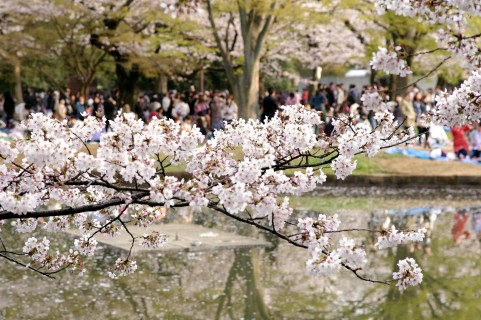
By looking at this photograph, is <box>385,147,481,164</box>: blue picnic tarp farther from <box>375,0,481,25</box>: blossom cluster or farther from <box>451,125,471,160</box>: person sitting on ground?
<box>375,0,481,25</box>: blossom cluster

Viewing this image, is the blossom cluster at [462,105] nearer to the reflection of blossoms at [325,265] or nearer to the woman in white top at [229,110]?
the reflection of blossoms at [325,265]

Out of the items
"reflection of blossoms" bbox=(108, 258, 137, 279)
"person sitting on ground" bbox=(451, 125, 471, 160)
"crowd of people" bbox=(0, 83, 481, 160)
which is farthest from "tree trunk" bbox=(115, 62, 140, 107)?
"reflection of blossoms" bbox=(108, 258, 137, 279)

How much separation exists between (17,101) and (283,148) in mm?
42492

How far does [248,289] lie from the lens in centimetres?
1146

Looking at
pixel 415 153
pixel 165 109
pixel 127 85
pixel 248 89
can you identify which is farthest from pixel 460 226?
pixel 127 85

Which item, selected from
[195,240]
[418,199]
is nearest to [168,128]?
[195,240]

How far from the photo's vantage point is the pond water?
33.7ft

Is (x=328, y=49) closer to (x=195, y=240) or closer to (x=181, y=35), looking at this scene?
(x=181, y=35)

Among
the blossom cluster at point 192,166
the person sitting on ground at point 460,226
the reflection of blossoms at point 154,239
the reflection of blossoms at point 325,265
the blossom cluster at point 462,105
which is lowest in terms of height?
the person sitting on ground at point 460,226

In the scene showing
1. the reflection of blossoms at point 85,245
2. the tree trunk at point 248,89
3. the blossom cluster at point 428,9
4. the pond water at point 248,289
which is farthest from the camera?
the tree trunk at point 248,89

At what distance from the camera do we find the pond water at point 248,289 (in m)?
10.3

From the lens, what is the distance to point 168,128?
6051 millimetres

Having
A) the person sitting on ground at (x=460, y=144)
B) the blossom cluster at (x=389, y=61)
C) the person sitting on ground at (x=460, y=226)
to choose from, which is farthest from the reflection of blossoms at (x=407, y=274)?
the person sitting on ground at (x=460, y=144)

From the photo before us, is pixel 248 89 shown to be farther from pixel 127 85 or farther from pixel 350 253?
Result: pixel 350 253
